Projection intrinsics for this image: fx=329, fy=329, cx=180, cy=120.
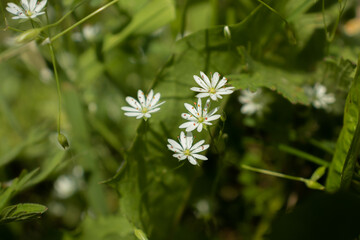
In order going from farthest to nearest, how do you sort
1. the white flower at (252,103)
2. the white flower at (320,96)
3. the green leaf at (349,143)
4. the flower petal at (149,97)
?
the white flower at (252,103) → the white flower at (320,96) → the flower petal at (149,97) → the green leaf at (349,143)

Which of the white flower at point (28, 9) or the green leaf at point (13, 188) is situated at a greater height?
the white flower at point (28, 9)

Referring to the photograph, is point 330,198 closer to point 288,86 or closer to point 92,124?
point 288,86

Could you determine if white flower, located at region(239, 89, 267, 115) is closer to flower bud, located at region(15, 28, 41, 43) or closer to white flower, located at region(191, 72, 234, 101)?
white flower, located at region(191, 72, 234, 101)

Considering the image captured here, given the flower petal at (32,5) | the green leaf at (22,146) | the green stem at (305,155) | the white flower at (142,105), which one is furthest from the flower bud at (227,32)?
the green leaf at (22,146)

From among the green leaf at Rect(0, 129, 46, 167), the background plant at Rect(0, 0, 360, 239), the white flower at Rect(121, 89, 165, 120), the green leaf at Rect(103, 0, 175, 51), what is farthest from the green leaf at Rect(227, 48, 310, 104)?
the green leaf at Rect(0, 129, 46, 167)

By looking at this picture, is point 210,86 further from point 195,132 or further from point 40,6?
point 40,6

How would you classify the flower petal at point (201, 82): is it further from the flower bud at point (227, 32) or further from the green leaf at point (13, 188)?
the green leaf at point (13, 188)

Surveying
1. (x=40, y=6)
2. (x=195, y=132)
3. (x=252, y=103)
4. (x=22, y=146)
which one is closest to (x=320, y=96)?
(x=252, y=103)
